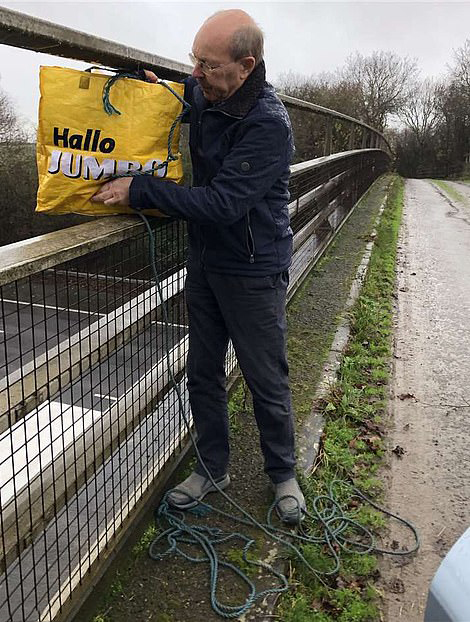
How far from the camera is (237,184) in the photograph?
2482mm

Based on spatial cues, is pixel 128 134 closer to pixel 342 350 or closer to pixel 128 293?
pixel 128 293

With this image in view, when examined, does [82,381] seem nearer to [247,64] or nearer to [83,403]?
[83,403]

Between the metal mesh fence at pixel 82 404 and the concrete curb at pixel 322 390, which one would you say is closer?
the metal mesh fence at pixel 82 404

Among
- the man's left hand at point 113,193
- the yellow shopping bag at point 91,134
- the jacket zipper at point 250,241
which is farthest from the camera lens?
the jacket zipper at point 250,241

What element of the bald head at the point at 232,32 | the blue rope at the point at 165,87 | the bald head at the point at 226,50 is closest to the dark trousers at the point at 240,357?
the blue rope at the point at 165,87

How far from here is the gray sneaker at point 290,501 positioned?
9.64ft

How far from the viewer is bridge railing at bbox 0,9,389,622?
1962 millimetres

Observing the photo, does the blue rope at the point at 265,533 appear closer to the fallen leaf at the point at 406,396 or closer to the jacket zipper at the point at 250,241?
the jacket zipper at the point at 250,241

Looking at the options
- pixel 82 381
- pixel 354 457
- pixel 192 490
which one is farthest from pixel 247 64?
pixel 354 457

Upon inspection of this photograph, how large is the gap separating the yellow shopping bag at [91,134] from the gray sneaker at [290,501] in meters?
1.43

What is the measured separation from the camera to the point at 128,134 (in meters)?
2.43

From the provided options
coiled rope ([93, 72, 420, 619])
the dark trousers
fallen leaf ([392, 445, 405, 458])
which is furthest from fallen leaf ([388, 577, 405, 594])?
fallen leaf ([392, 445, 405, 458])

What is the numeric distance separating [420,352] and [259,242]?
300 centimetres

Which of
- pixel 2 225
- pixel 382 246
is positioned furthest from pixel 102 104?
pixel 2 225
